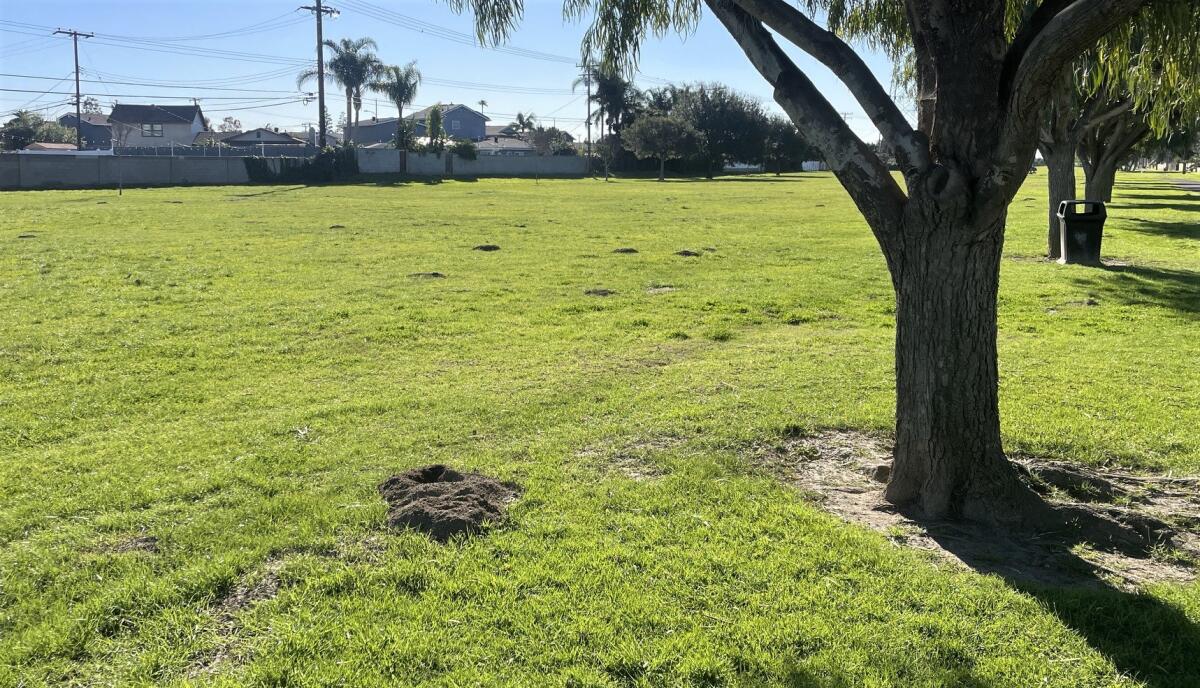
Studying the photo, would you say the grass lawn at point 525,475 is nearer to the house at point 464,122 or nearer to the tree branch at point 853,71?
the tree branch at point 853,71

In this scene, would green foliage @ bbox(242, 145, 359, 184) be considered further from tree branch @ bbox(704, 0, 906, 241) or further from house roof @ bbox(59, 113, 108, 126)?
house roof @ bbox(59, 113, 108, 126)

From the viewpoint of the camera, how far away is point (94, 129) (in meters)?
Answer: 116

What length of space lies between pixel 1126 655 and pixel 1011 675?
59cm

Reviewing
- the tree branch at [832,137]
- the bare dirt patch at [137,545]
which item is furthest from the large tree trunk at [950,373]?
the bare dirt patch at [137,545]

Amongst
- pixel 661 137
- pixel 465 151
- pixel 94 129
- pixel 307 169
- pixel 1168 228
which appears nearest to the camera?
pixel 1168 228

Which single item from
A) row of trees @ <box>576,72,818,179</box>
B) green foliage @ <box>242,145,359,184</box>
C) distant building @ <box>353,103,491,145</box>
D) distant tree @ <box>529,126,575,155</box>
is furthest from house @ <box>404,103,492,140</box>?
green foliage @ <box>242,145,359,184</box>

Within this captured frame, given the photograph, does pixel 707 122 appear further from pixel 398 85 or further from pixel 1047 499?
pixel 1047 499

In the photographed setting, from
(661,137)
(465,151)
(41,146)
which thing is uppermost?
(41,146)

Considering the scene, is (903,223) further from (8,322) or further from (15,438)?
(8,322)

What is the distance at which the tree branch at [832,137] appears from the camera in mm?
4812

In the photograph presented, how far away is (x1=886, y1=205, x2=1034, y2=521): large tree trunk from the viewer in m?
4.73

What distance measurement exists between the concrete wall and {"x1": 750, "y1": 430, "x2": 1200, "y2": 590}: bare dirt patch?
44.8m

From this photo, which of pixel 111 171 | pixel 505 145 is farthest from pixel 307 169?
pixel 505 145

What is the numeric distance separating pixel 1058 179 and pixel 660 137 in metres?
55.1
